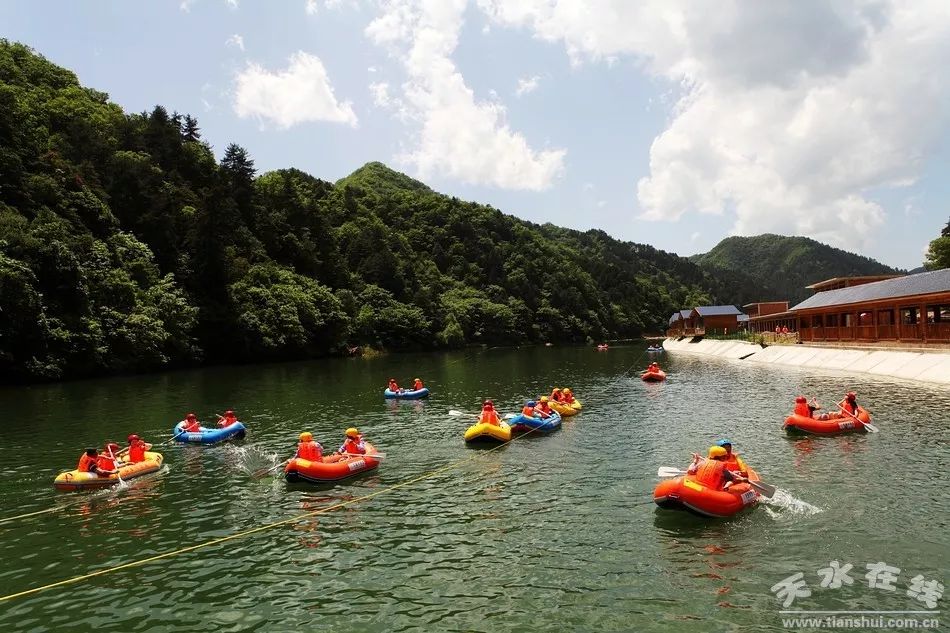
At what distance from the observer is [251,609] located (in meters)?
11.1

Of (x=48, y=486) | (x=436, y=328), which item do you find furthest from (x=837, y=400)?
(x=436, y=328)

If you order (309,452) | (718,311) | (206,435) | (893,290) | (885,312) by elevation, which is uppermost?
(718,311)

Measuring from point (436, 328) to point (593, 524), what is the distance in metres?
104

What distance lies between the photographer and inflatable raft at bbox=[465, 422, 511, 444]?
24922mm

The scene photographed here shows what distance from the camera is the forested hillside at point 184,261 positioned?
2137 inches

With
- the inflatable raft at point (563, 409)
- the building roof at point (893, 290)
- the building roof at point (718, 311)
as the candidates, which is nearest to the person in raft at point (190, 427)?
the inflatable raft at point (563, 409)

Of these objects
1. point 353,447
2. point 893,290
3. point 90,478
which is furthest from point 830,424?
point 893,290

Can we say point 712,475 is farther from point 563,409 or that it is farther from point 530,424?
point 563,409

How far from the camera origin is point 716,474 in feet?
51.1

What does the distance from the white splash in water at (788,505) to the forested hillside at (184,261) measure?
56.2 m

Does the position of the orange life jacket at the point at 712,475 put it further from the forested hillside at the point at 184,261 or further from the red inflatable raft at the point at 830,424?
the forested hillside at the point at 184,261

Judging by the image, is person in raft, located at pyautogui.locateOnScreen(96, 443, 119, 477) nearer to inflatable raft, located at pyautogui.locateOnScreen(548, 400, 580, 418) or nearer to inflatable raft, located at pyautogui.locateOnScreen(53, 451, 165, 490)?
inflatable raft, located at pyautogui.locateOnScreen(53, 451, 165, 490)

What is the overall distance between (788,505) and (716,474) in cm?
254

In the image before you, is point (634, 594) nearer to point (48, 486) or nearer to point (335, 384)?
point (48, 486)
